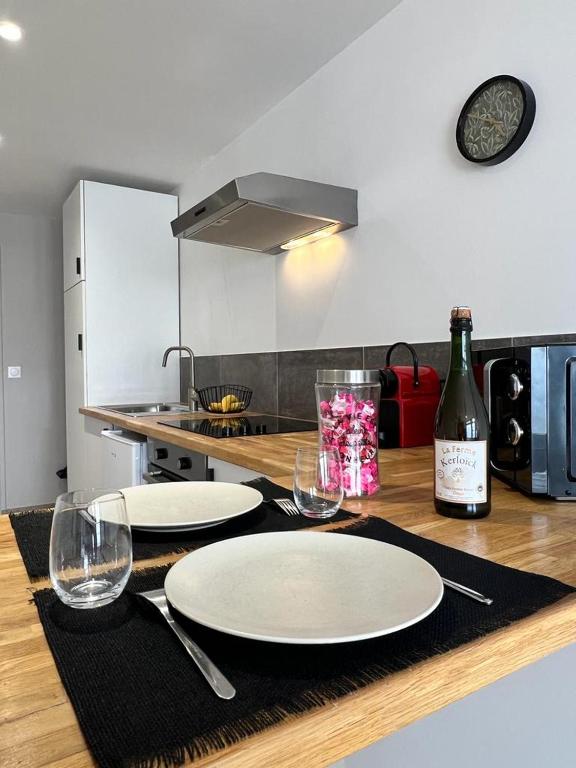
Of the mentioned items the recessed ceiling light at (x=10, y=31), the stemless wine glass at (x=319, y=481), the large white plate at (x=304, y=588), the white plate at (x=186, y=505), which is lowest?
the large white plate at (x=304, y=588)

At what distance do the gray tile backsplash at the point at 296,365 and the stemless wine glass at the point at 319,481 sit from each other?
32.5 inches

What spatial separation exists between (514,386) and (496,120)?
895mm

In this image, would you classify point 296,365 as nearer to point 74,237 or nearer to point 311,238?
point 311,238

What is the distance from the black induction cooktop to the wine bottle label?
105 centimetres

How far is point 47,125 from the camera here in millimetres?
2766

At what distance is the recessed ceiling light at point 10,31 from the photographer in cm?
196

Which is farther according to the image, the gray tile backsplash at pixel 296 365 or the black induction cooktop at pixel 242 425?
the black induction cooktop at pixel 242 425

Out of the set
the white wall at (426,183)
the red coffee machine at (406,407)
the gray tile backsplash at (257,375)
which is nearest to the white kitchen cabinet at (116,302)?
the gray tile backsplash at (257,375)

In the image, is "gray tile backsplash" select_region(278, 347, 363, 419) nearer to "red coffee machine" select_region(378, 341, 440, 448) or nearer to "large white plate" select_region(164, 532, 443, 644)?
"red coffee machine" select_region(378, 341, 440, 448)

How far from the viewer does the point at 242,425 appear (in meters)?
2.11

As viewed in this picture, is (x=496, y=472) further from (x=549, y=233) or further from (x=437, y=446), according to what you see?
(x=549, y=233)

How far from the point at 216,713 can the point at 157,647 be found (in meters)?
0.10

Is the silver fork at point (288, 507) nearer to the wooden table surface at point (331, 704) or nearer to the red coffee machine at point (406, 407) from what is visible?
the wooden table surface at point (331, 704)

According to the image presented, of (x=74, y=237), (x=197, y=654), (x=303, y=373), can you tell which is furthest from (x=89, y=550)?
(x=74, y=237)
